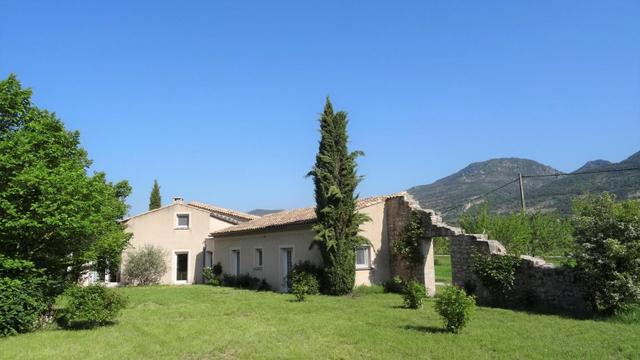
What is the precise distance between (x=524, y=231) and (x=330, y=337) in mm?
19728

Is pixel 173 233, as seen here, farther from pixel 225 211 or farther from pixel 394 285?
pixel 394 285

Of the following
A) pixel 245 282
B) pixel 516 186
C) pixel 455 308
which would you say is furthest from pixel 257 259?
pixel 516 186

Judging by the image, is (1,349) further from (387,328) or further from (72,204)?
(387,328)

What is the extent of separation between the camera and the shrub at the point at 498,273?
50.6 feet

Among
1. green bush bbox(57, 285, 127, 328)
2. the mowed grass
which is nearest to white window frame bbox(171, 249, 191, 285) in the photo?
the mowed grass

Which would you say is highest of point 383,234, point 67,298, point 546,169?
point 546,169

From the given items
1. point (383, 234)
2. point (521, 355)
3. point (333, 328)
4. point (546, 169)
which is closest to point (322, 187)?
point (383, 234)

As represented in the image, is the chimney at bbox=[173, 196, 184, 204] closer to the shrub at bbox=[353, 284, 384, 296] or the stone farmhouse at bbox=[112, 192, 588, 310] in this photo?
the stone farmhouse at bbox=[112, 192, 588, 310]

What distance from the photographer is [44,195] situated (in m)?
11.5

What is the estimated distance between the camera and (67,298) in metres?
12.3

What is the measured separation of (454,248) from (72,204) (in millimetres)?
13120

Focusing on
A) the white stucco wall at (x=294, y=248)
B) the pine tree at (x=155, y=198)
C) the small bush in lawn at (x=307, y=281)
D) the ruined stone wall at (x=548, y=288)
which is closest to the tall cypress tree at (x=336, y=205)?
the small bush in lawn at (x=307, y=281)

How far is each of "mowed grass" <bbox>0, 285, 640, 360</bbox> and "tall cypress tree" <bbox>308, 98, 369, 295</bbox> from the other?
4507mm

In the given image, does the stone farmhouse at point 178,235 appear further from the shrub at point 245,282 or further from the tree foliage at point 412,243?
the tree foliage at point 412,243
